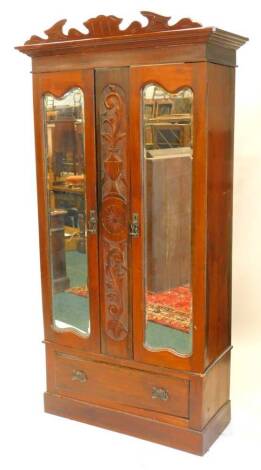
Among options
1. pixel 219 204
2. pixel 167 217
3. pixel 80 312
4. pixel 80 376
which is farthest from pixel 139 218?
pixel 80 376

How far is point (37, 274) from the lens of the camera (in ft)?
13.3

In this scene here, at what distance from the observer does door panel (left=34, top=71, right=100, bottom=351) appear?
2.80 metres

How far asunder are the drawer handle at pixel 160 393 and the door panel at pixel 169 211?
13 cm

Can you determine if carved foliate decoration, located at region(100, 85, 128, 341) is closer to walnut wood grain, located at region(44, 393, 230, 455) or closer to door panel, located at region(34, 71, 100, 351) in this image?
door panel, located at region(34, 71, 100, 351)

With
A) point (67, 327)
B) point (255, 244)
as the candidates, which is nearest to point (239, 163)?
point (255, 244)

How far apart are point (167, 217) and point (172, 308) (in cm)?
41

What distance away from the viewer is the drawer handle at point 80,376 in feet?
10.0

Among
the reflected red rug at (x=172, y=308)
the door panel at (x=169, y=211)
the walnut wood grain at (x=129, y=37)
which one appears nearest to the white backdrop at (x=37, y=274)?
the door panel at (x=169, y=211)

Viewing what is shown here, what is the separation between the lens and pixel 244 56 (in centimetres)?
336

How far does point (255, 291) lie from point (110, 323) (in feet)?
3.60

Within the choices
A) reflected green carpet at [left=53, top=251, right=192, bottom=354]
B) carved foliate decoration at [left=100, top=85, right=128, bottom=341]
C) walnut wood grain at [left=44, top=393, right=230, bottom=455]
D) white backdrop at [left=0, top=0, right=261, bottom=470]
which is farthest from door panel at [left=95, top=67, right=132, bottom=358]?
white backdrop at [left=0, top=0, right=261, bottom=470]

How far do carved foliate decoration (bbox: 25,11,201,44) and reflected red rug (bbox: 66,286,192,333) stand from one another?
1.09 meters

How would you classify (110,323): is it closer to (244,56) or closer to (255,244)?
(255,244)

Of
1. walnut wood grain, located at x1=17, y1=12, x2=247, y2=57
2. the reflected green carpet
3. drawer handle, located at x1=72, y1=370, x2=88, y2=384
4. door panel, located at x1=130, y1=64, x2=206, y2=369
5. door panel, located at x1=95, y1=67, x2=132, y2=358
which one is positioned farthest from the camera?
drawer handle, located at x1=72, y1=370, x2=88, y2=384
